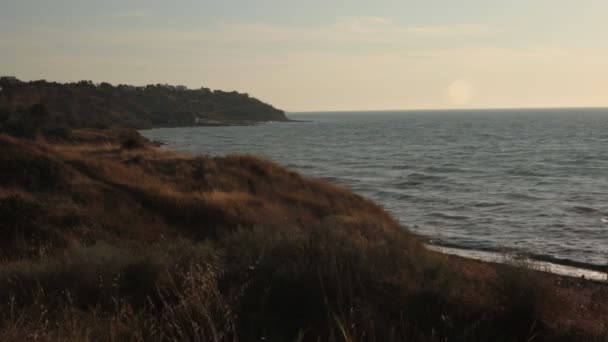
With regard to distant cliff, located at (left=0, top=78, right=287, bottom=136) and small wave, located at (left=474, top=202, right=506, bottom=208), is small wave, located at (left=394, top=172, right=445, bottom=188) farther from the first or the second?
distant cliff, located at (left=0, top=78, right=287, bottom=136)

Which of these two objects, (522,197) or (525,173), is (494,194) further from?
(525,173)

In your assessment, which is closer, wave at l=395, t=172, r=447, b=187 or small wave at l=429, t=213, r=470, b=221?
small wave at l=429, t=213, r=470, b=221

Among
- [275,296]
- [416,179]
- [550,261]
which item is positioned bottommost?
[416,179]

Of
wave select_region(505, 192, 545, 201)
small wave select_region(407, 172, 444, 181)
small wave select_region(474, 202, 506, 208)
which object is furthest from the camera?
small wave select_region(407, 172, 444, 181)

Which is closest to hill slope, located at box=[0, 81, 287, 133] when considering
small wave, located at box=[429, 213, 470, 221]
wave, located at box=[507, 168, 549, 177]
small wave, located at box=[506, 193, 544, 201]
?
wave, located at box=[507, 168, 549, 177]

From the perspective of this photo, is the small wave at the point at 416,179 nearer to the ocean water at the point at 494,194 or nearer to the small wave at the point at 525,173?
the ocean water at the point at 494,194

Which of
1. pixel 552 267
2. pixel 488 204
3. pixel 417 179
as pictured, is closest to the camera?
pixel 552 267

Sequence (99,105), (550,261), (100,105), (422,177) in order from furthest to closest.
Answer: (100,105) < (99,105) < (422,177) < (550,261)

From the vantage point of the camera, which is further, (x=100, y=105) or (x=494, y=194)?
(x=100, y=105)

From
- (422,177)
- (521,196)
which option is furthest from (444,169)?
(521,196)

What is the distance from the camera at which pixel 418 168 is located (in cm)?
4897

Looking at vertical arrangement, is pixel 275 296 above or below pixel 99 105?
below

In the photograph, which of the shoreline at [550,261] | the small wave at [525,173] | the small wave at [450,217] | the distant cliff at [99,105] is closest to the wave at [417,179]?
the small wave at [525,173]

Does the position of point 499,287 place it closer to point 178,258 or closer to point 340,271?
point 340,271
